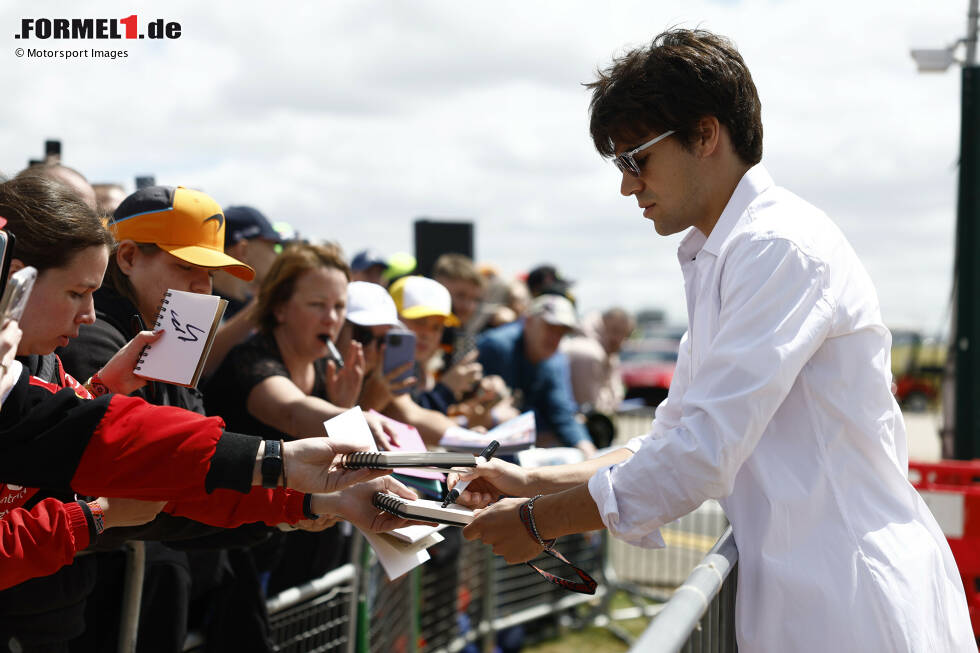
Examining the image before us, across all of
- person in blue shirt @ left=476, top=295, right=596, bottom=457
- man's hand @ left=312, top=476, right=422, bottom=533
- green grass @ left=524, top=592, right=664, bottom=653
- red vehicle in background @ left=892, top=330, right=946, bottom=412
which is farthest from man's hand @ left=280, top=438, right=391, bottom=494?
red vehicle in background @ left=892, top=330, right=946, bottom=412

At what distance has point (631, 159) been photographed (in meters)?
2.45

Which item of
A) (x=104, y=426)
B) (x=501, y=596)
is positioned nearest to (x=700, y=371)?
(x=104, y=426)

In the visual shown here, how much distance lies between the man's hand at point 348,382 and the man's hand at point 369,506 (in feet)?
→ 3.84

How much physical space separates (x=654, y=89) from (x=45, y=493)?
1748 mm

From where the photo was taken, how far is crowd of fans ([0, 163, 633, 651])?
6.88 ft

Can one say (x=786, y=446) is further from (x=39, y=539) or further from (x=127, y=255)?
(x=127, y=255)

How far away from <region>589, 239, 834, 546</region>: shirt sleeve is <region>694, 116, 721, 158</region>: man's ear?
31 centimetres

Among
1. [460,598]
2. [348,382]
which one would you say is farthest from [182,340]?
[460,598]

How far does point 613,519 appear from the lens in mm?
2178

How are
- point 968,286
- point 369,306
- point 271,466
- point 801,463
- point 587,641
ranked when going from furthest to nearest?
1. point 587,641
2. point 968,286
3. point 369,306
4. point 271,466
5. point 801,463

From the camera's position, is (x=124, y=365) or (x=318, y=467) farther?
(x=124, y=365)

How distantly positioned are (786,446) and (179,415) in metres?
1.31

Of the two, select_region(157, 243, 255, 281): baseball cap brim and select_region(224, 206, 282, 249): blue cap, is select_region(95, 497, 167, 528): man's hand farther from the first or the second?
select_region(224, 206, 282, 249): blue cap

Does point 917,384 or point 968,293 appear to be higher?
point 968,293
